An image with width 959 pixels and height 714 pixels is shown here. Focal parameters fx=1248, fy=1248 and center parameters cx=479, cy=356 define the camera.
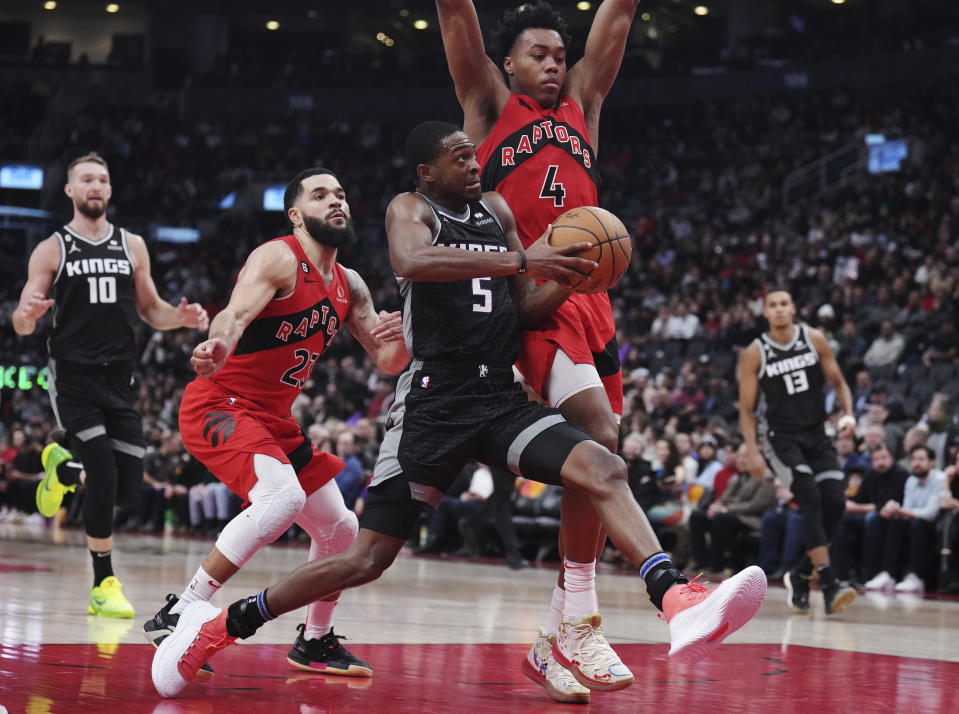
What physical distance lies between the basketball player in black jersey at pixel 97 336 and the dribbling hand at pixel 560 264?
2955 mm

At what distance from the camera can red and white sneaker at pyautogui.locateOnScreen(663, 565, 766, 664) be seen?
11.2ft

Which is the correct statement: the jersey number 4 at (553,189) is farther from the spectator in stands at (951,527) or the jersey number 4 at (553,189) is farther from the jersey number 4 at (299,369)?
the spectator in stands at (951,527)

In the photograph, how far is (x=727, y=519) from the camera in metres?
11.2

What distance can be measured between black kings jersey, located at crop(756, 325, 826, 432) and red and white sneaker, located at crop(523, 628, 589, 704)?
4.23 m

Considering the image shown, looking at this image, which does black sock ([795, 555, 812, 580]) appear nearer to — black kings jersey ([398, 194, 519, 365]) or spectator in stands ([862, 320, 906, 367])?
black kings jersey ([398, 194, 519, 365])

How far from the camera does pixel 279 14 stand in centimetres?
3288

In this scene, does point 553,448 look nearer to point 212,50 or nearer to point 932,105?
point 932,105

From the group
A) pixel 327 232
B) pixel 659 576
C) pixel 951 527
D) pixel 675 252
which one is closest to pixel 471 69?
pixel 327 232

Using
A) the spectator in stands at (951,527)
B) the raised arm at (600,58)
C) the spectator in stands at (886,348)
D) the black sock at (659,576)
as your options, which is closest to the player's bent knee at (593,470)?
the black sock at (659,576)

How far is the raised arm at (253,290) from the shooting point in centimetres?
454

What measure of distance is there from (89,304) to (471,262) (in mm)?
3463

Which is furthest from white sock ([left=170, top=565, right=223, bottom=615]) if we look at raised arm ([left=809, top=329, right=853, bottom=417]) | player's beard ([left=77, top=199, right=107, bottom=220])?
raised arm ([left=809, top=329, right=853, bottom=417])

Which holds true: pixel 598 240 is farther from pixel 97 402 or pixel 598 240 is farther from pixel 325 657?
pixel 97 402

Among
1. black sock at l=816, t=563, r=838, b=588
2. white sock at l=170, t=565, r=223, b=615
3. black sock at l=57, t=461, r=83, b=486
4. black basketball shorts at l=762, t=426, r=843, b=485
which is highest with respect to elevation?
black basketball shorts at l=762, t=426, r=843, b=485
